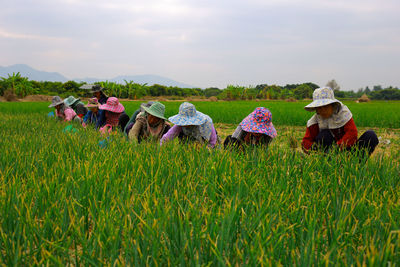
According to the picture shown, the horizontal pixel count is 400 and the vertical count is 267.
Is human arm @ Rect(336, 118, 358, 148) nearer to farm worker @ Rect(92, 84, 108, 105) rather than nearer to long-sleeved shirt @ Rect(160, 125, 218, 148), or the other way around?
long-sleeved shirt @ Rect(160, 125, 218, 148)

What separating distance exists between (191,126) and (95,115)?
2.95 meters

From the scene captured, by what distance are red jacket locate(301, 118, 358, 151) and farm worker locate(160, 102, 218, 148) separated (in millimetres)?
1061

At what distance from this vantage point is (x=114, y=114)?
5367mm

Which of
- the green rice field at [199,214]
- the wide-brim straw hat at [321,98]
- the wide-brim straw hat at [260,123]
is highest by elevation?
the wide-brim straw hat at [321,98]

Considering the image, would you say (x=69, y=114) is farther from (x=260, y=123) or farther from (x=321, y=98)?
(x=321, y=98)

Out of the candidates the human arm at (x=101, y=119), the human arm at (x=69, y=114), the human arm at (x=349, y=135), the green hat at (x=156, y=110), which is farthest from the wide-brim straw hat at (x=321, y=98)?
the human arm at (x=69, y=114)

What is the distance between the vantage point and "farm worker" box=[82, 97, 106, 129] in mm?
5367

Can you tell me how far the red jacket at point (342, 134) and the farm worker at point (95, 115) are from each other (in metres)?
3.58

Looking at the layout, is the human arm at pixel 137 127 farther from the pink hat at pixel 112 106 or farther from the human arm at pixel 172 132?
the pink hat at pixel 112 106

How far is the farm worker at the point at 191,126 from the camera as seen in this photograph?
125 inches

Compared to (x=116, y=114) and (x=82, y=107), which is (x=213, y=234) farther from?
(x=82, y=107)

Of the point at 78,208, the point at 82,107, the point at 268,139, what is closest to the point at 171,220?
the point at 78,208

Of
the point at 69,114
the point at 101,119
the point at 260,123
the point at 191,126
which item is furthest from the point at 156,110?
the point at 69,114

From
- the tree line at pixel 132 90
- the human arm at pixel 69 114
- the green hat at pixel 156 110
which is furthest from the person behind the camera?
the tree line at pixel 132 90
